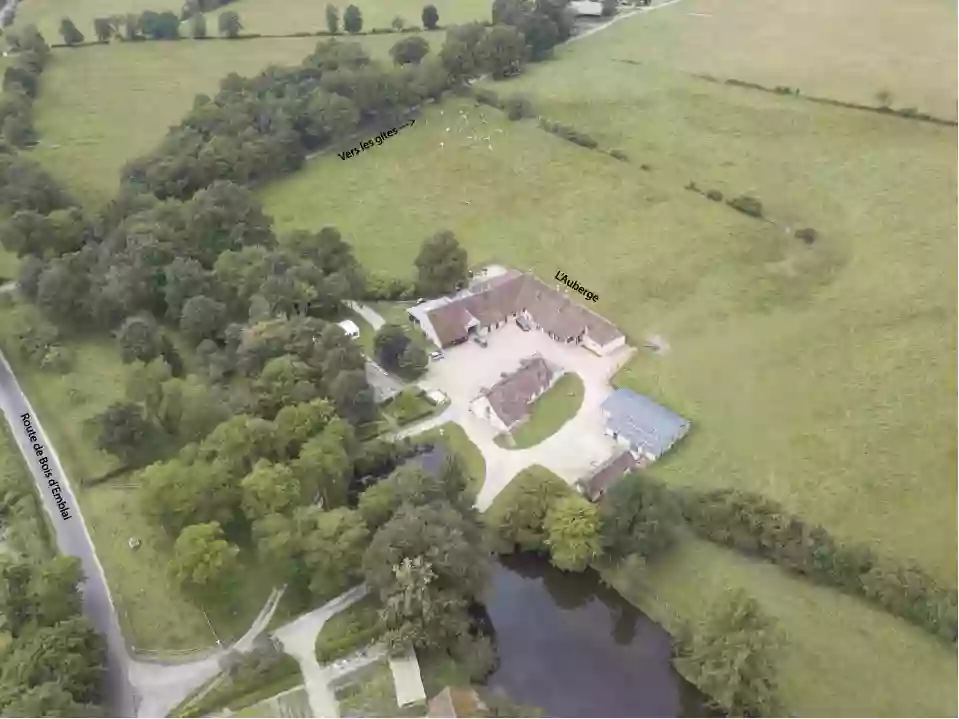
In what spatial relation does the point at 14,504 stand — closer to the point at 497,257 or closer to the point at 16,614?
the point at 16,614

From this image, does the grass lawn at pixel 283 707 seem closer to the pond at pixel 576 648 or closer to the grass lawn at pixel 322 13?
the pond at pixel 576 648

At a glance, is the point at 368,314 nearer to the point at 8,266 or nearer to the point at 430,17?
the point at 8,266

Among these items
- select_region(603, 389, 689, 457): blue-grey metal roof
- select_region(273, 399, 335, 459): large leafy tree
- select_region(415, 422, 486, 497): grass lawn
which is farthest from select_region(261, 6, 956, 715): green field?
select_region(273, 399, 335, 459): large leafy tree

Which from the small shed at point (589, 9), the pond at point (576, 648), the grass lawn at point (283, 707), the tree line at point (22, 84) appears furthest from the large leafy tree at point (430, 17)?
the grass lawn at point (283, 707)

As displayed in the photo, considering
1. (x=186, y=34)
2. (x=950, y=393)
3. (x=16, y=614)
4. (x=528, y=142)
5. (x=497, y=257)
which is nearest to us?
(x=16, y=614)

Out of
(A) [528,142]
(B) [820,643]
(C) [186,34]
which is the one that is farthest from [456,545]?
(C) [186,34]

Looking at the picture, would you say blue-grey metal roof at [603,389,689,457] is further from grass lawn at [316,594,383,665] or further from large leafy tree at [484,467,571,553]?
grass lawn at [316,594,383,665]

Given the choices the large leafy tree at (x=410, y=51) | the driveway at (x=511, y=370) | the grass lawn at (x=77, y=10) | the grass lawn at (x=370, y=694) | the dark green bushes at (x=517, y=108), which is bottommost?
the grass lawn at (x=370, y=694)
